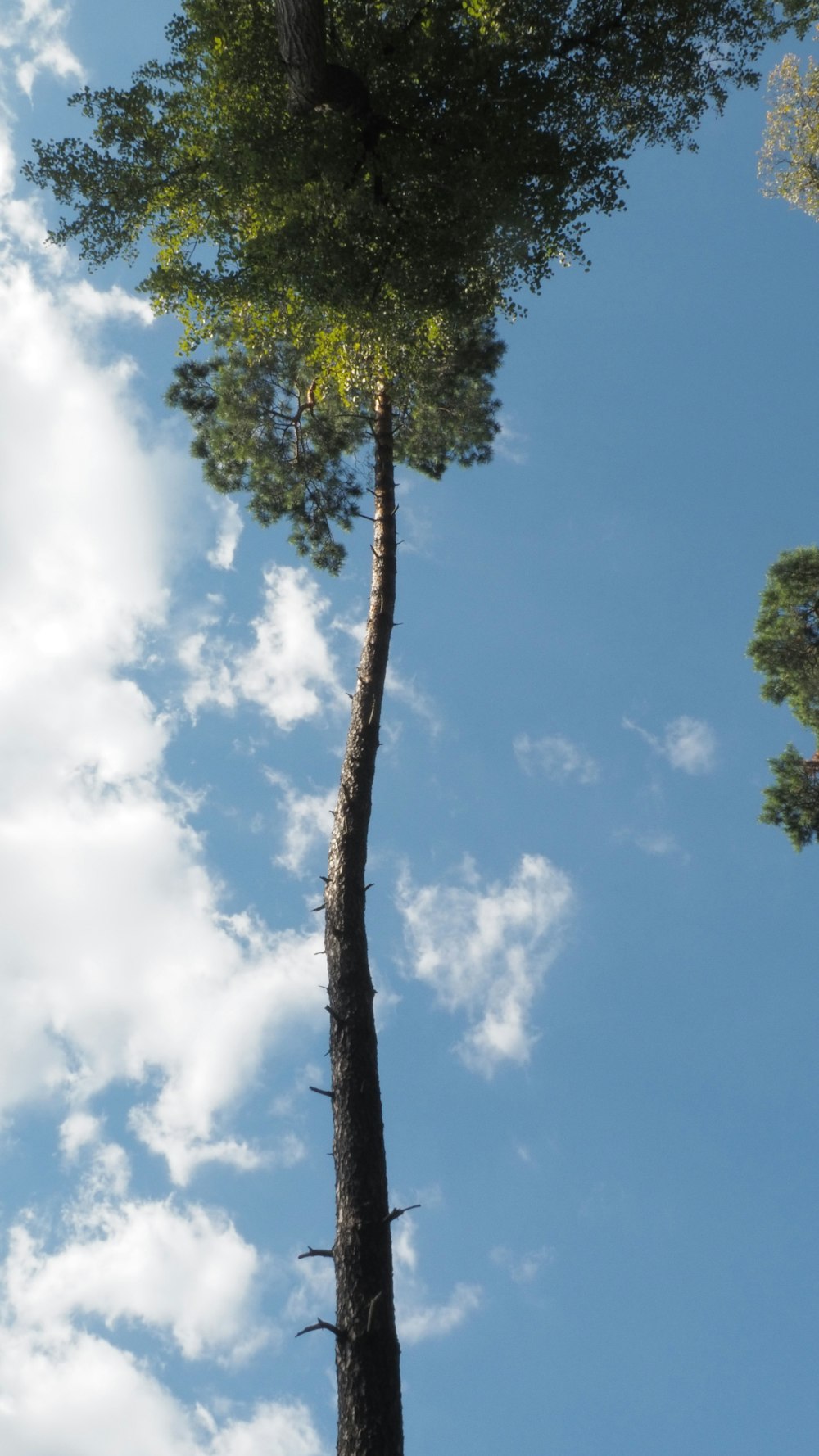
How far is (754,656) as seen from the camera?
16797mm

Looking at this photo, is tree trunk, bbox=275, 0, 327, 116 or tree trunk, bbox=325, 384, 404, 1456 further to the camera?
tree trunk, bbox=275, 0, 327, 116

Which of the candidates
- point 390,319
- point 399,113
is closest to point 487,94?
point 399,113

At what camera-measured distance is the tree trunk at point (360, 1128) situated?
225 inches

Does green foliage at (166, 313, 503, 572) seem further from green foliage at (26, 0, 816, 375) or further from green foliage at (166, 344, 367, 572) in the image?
green foliage at (26, 0, 816, 375)

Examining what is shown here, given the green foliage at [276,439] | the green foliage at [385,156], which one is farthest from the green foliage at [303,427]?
the green foliage at [385,156]

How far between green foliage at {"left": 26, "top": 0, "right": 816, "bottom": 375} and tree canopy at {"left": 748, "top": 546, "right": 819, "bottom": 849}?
7898 millimetres

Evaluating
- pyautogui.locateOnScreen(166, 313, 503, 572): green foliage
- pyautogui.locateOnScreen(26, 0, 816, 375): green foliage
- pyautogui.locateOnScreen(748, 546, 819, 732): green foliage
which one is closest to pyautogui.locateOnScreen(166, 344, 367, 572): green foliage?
pyautogui.locateOnScreen(166, 313, 503, 572): green foliage

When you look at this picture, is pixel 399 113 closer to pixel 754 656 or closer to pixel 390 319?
pixel 390 319

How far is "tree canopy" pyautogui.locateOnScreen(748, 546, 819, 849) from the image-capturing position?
617 inches

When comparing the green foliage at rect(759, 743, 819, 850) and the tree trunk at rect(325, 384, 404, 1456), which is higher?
the green foliage at rect(759, 743, 819, 850)

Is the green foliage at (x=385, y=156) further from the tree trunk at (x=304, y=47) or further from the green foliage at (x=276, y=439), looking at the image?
the green foliage at (x=276, y=439)

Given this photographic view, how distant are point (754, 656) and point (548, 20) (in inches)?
420

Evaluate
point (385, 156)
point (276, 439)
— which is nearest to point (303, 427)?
point (276, 439)

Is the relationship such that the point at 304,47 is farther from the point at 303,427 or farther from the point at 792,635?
the point at 792,635
